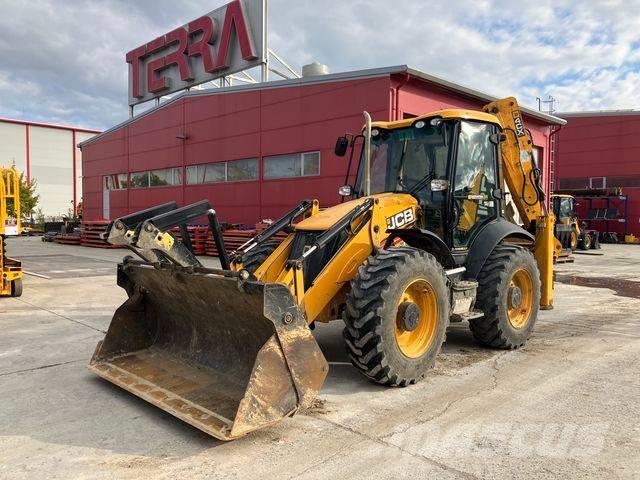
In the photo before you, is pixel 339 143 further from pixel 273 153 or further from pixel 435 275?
pixel 273 153

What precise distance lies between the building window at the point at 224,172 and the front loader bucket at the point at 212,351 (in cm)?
1340

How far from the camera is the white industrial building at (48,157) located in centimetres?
4528

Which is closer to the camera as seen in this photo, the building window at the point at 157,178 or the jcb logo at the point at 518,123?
the jcb logo at the point at 518,123

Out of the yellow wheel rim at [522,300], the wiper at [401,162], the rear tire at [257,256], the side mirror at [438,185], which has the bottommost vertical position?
the yellow wheel rim at [522,300]

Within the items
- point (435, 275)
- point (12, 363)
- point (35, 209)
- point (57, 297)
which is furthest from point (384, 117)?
point (35, 209)

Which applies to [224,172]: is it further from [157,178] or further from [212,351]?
[212,351]

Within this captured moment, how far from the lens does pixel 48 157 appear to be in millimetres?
47906

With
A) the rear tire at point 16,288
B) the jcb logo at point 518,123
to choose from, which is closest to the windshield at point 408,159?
the jcb logo at point 518,123

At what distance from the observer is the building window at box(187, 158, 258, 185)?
18.2 meters

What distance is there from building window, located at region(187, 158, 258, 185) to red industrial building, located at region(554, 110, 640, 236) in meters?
20.2

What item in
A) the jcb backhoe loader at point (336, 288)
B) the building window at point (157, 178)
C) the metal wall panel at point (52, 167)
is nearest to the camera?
the jcb backhoe loader at point (336, 288)

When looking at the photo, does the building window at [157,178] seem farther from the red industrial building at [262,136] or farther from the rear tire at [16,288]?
the rear tire at [16,288]

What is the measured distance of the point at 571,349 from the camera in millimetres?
5930

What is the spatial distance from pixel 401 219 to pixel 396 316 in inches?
46.6
